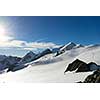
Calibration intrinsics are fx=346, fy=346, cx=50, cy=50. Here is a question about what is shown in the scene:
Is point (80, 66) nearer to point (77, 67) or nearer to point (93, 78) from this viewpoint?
point (77, 67)

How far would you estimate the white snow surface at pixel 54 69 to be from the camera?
10.8ft

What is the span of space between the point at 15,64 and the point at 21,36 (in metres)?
0.28

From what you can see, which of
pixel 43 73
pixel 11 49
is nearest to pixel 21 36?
pixel 11 49

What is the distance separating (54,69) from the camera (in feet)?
11.0

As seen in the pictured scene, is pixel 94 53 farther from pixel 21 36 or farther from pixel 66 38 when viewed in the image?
pixel 21 36

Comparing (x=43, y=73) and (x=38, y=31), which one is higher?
(x=38, y=31)

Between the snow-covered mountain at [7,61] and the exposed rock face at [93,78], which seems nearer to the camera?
the exposed rock face at [93,78]

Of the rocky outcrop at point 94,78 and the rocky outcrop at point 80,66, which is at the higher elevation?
the rocky outcrop at point 80,66

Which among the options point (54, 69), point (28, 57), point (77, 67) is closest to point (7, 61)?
point (28, 57)

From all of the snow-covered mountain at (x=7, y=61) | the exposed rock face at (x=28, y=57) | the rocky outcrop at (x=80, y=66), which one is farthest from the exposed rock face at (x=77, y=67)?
the snow-covered mountain at (x=7, y=61)

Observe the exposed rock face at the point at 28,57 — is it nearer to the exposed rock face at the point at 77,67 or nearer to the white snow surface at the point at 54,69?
the white snow surface at the point at 54,69

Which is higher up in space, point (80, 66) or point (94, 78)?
point (80, 66)

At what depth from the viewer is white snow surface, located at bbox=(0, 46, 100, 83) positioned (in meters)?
3.28
